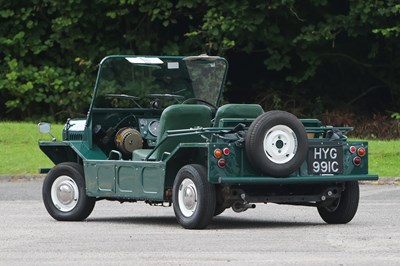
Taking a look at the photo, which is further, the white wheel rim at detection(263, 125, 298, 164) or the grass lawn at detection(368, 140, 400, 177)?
the grass lawn at detection(368, 140, 400, 177)

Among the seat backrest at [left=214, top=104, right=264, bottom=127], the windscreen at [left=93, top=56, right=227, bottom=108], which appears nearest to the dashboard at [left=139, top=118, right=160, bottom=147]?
the windscreen at [left=93, top=56, right=227, bottom=108]

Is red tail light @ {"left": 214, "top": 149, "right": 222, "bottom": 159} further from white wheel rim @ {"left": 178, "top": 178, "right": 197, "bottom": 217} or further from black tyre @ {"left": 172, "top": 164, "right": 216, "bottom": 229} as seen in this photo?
white wheel rim @ {"left": 178, "top": 178, "right": 197, "bottom": 217}

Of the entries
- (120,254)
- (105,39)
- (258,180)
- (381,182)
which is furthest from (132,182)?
(105,39)

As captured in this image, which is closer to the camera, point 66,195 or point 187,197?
point 187,197

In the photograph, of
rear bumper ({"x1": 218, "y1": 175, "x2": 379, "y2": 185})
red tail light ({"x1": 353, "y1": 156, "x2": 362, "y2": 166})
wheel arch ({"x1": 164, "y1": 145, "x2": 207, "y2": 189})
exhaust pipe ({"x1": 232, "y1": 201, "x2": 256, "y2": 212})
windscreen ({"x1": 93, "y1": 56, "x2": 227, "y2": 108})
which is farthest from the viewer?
windscreen ({"x1": 93, "y1": 56, "x2": 227, "y2": 108})

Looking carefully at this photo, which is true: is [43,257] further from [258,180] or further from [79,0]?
[79,0]

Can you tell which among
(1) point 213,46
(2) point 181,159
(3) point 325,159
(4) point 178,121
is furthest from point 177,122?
(1) point 213,46

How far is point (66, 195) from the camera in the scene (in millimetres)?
14938

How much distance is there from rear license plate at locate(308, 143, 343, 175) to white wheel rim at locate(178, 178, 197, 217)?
1.18m

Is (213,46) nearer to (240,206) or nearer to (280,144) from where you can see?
(240,206)

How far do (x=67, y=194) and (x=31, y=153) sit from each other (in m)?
10.6

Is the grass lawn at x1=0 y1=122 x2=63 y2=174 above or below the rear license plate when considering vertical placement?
below

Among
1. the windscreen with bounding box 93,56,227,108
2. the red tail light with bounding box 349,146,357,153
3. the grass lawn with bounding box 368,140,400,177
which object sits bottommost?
the grass lawn with bounding box 368,140,400,177

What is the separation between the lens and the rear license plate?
13438 mm
